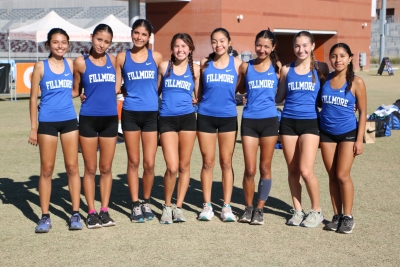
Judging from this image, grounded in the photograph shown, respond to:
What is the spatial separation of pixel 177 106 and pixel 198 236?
1.35 m

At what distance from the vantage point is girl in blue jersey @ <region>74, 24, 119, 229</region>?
6266mm

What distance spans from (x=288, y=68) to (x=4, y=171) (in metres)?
4.94

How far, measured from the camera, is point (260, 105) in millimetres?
6387

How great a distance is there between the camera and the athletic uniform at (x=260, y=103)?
636 centimetres

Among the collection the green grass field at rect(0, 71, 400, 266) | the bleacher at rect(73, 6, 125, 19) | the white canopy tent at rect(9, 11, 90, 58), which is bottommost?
the green grass field at rect(0, 71, 400, 266)

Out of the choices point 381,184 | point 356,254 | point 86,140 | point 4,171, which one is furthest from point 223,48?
point 4,171

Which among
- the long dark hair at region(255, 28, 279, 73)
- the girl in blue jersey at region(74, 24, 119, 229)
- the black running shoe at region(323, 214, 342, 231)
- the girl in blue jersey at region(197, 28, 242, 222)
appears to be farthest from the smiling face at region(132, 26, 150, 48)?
the black running shoe at region(323, 214, 342, 231)

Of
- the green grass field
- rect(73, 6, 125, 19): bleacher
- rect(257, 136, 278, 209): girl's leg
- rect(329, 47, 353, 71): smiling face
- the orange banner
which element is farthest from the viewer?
rect(73, 6, 125, 19): bleacher

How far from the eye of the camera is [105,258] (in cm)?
541

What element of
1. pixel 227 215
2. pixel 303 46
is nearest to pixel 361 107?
pixel 303 46

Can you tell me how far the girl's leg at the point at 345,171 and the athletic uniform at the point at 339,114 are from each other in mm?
79

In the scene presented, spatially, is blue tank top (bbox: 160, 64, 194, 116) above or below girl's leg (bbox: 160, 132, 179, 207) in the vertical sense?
above

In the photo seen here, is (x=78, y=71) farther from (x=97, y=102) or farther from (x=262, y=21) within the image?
(x=262, y=21)

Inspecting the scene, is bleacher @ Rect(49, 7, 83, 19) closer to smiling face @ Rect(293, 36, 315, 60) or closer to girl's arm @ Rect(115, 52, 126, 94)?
girl's arm @ Rect(115, 52, 126, 94)
